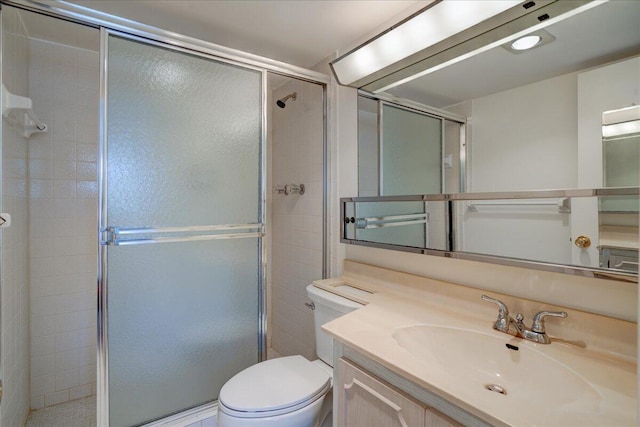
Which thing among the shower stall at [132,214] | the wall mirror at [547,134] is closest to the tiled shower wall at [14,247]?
the shower stall at [132,214]

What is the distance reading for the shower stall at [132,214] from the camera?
4.32ft

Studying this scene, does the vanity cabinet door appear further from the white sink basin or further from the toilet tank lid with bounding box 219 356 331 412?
the toilet tank lid with bounding box 219 356 331 412

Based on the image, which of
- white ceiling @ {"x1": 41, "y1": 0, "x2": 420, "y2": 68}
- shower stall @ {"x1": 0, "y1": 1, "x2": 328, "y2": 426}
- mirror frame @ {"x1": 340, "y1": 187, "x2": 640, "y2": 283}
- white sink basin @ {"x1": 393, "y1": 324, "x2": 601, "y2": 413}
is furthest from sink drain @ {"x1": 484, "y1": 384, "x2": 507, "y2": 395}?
white ceiling @ {"x1": 41, "y1": 0, "x2": 420, "y2": 68}

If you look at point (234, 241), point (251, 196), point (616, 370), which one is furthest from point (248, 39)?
point (616, 370)

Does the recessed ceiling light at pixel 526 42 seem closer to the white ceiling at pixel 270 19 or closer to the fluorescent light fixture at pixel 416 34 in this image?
the fluorescent light fixture at pixel 416 34

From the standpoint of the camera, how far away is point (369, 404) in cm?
92

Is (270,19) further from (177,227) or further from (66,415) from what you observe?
(66,415)

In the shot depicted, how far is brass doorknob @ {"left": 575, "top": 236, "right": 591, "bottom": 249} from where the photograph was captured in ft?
3.18

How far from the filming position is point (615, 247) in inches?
35.9

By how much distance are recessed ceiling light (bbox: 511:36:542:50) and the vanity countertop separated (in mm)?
942

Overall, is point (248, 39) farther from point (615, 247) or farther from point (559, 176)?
point (615, 247)


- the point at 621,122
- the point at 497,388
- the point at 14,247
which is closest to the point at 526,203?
the point at 621,122

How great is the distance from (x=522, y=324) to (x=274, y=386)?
3.22ft

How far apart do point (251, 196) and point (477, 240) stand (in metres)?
1.12
